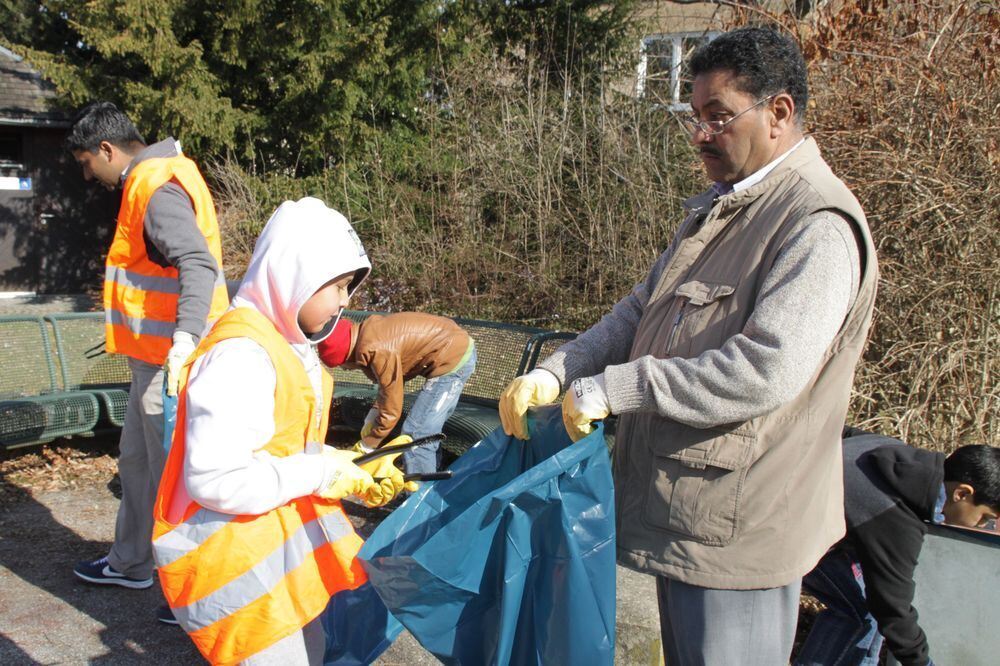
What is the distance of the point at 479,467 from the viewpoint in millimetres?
2410

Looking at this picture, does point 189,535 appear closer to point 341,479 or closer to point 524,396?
point 341,479

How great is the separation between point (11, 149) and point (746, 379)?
15092 mm

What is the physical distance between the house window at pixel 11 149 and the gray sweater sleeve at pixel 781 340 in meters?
14.8

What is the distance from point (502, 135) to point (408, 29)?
2282 millimetres

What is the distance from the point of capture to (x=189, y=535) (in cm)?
197

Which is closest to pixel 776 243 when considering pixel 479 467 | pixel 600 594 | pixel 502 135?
pixel 600 594

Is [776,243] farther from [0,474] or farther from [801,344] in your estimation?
[0,474]

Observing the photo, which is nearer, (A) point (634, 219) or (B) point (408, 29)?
(A) point (634, 219)

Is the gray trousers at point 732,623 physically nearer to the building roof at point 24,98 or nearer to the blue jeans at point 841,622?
the blue jeans at point 841,622

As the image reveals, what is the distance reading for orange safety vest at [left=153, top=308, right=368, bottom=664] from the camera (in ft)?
6.44

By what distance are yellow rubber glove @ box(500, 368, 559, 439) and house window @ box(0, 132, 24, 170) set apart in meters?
14.2

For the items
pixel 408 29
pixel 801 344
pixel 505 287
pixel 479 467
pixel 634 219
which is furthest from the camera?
pixel 408 29

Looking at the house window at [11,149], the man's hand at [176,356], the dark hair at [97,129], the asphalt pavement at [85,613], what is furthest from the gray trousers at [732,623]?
the house window at [11,149]

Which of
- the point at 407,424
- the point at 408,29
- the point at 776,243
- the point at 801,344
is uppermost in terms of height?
the point at 408,29
